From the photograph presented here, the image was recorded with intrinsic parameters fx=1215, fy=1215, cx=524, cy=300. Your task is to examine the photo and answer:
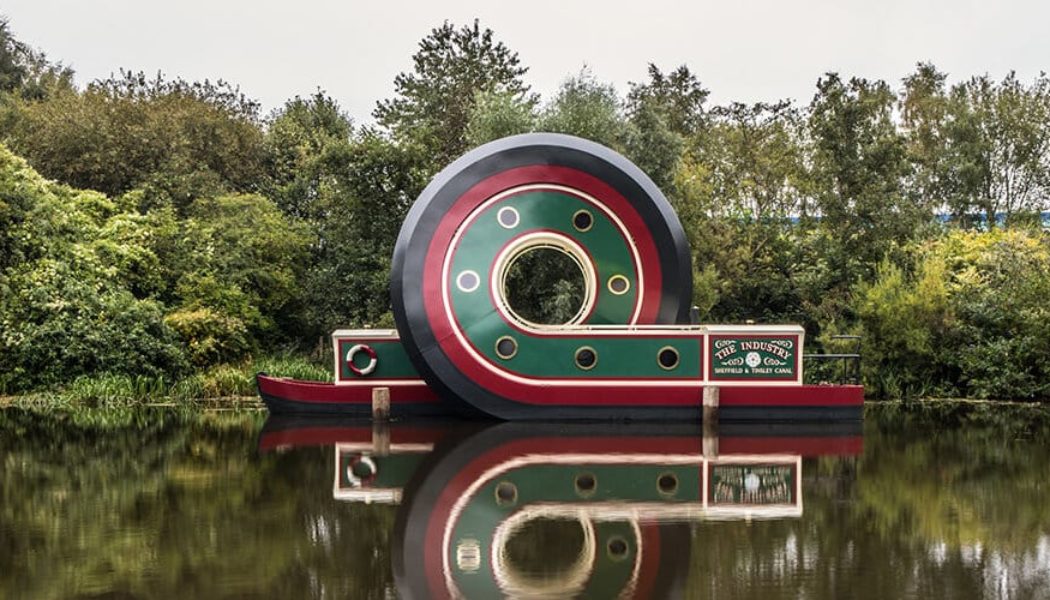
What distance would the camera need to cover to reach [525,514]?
10.4m

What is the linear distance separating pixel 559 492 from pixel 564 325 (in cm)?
643

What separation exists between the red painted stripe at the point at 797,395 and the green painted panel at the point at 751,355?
0.23 m

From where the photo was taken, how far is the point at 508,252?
707 inches

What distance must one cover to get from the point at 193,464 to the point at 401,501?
3.71 meters

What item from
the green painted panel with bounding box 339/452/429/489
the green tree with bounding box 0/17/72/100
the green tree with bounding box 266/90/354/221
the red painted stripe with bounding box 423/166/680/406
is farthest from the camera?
the green tree with bounding box 0/17/72/100

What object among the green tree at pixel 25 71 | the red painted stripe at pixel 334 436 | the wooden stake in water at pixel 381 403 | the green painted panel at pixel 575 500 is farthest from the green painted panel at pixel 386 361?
the green tree at pixel 25 71

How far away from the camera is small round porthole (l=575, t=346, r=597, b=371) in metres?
17.6

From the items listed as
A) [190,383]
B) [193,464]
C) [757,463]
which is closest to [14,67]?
[190,383]

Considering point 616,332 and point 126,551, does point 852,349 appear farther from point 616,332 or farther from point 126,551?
point 126,551

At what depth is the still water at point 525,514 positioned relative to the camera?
26.3 ft

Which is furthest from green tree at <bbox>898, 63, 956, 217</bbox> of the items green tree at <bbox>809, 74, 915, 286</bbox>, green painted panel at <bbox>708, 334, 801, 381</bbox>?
green painted panel at <bbox>708, 334, 801, 381</bbox>

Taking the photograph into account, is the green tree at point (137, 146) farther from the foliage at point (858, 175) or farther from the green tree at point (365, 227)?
the foliage at point (858, 175)

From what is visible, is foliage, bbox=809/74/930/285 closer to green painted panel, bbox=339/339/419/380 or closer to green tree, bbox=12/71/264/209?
green painted panel, bbox=339/339/419/380

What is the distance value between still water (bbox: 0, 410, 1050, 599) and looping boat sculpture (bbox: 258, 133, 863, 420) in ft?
2.98
